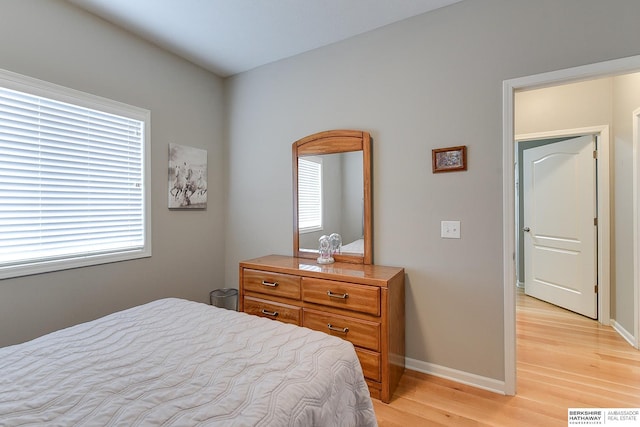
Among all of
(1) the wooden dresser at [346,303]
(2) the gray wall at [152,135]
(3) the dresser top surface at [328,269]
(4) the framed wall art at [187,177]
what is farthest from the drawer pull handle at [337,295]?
(4) the framed wall art at [187,177]

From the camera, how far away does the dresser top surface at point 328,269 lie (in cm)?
207

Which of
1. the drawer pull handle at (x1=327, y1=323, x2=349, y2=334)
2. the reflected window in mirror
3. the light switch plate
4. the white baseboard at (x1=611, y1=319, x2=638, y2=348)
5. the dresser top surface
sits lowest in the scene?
the white baseboard at (x1=611, y1=319, x2=638, y2=348)

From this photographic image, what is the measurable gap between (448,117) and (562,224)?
2.53 metres

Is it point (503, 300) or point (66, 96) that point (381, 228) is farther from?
point (66, 96)

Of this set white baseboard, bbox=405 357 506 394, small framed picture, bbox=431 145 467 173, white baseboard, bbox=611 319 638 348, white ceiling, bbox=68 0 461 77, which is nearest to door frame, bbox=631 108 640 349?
white baseboard, bbox=611 319 638 348

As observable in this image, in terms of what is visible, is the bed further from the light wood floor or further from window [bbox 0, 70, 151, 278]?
window [bbox 0, 70, 151, 278]

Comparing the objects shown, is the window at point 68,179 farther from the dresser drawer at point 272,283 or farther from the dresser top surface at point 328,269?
the dresser top surface at point 328,269

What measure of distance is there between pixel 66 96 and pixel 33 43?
1.12 ft

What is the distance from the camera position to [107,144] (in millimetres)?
2318

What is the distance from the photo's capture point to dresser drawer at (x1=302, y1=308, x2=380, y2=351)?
1.95 metres

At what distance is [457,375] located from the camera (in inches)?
83.6

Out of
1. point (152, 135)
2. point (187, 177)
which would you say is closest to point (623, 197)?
point (187, 177)

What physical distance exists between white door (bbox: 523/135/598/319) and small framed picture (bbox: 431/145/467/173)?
7.36 ft

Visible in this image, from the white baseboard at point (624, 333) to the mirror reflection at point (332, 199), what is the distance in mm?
2559
